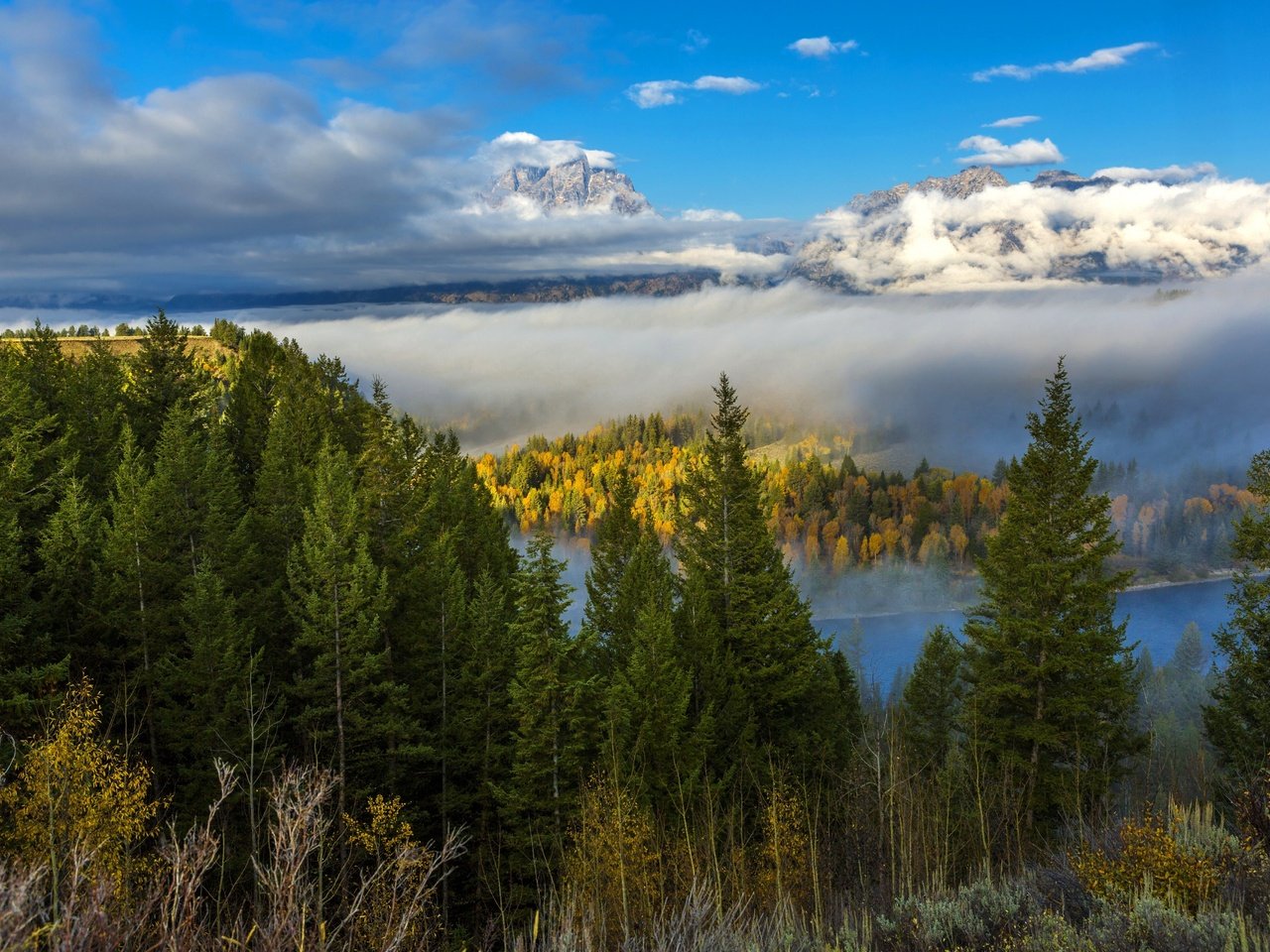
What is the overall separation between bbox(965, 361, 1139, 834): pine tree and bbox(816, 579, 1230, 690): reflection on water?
105183 millimetres

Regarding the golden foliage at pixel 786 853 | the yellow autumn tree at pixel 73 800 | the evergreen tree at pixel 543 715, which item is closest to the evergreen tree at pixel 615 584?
the evergreen tree at pixel 543 715

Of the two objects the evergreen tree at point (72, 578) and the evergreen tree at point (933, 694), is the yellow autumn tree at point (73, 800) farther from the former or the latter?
the evergreen tree at point (933, 694)

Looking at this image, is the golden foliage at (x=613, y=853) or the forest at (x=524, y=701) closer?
the forest at (x=524, y=701)

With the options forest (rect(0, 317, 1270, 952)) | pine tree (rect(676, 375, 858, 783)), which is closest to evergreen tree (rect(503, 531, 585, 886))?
forest (rect(0, 317, 1270, 952))

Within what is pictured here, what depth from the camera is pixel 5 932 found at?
5207mm

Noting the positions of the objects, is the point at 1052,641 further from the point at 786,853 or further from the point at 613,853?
the point at 613,853

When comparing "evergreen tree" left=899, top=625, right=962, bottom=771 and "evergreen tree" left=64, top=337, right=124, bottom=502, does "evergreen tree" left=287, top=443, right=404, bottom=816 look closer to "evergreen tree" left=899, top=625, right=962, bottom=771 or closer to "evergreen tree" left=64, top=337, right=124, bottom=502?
"evergreen tree" left=64, top=337, right=124, bottom=502

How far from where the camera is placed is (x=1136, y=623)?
516ft

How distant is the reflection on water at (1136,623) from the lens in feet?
453

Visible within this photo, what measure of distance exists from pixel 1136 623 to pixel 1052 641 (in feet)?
537

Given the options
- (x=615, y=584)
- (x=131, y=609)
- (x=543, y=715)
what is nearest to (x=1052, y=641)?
(x=543, y=715)

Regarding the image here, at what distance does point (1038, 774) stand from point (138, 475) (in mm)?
32748

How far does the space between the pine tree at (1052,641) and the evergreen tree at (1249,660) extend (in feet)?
11.4

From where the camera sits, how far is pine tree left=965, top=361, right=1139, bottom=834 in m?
22.2
